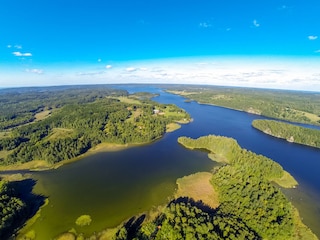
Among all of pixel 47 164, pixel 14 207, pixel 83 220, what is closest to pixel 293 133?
pixel 83 220

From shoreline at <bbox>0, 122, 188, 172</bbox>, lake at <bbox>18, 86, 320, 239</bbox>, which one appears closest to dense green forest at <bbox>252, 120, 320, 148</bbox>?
lake at <bbox>18, 86, 320, 239</bbox>

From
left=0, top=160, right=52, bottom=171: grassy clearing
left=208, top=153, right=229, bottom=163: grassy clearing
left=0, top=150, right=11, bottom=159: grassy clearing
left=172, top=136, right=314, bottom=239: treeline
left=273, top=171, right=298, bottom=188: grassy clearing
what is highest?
left=172, top=136, right=314, bottom=239: treeline

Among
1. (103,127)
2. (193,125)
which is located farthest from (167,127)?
(103,127)

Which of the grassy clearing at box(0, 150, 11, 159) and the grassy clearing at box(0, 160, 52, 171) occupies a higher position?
the grassy clearing at box(0, 150, 11, 159)

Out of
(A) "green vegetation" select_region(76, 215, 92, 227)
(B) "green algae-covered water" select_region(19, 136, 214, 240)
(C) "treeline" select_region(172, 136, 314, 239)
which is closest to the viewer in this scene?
(C) "treeline" select_region(172, 136, 314, 239)

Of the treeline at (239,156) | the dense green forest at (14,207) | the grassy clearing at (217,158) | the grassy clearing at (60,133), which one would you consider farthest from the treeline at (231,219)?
the grassy clearing at (60,133)

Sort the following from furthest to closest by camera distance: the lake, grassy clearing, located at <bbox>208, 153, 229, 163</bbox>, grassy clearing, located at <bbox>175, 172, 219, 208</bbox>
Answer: grassy clearing, located at <bbox>208, 153, 229, 163</bbox>, grassy clearing, located at <bbox>175, 172, 219, 208</bbox>, the lake

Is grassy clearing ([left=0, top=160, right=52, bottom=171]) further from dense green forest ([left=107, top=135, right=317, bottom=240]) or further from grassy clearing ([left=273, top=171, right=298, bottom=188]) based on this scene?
grassy clearing ([left=273, top=171, right=298, bottom=188])
